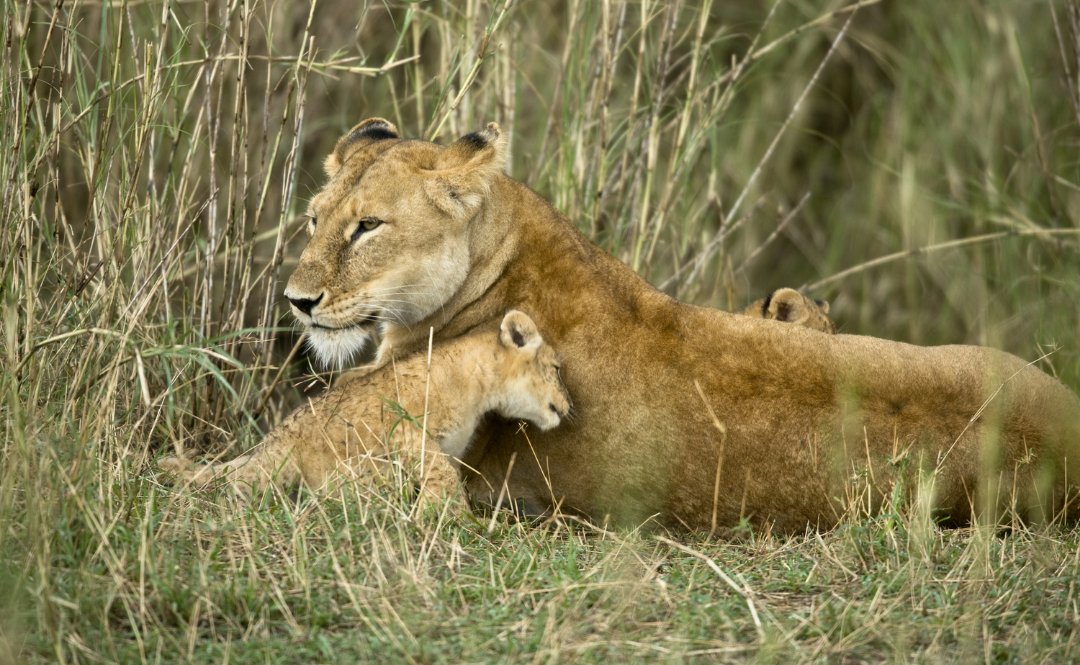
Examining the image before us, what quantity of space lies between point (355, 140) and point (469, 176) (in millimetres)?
739

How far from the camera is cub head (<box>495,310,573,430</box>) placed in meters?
4.25

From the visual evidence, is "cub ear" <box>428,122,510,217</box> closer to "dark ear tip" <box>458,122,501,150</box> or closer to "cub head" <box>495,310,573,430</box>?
"dark ear tip" <box>458,122,501,150</box>

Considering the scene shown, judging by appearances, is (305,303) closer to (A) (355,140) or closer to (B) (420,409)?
(B) (420,409)

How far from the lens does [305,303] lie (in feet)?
14.7

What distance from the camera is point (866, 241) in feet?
32.0

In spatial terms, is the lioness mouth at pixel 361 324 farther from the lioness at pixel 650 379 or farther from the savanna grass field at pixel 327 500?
the savanna grass field at pixel 327 500

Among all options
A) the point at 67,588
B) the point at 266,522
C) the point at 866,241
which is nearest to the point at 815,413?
the point at 266,522

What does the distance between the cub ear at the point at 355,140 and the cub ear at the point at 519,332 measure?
3.61 ft

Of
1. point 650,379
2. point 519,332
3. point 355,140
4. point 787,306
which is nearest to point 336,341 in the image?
point 519,332

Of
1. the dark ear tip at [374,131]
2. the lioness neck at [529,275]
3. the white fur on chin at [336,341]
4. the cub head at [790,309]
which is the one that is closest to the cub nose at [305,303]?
the white fur on chin at [336,341]

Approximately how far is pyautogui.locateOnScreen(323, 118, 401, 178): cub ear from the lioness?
177 mm

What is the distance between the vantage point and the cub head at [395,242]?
445cm

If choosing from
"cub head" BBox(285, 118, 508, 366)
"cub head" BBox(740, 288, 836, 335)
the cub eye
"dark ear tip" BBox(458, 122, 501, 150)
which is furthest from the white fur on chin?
"cub head" BBox(740, 288, 836, 335)

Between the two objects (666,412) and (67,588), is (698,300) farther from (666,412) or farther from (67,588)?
(67,588)
